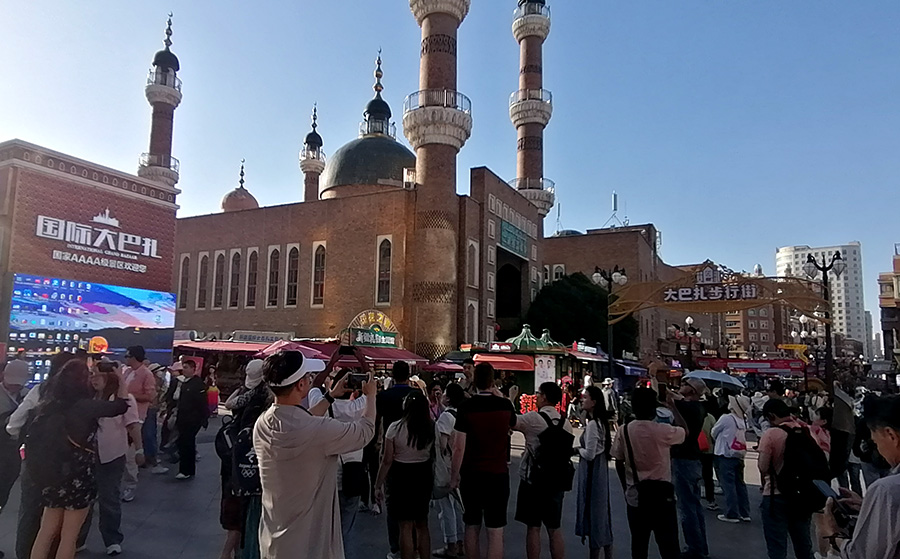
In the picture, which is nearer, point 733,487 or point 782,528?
point 782,528

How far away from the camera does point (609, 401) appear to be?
14.9m

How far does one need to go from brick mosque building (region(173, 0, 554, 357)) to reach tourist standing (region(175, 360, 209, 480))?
56.0ft

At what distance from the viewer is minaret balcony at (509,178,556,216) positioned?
3644cm

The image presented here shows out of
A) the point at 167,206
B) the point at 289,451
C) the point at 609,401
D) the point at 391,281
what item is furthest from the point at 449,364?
the point at 289,451

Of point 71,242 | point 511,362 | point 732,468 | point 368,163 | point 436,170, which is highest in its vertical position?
point 368,163

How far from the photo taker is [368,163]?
35219mm

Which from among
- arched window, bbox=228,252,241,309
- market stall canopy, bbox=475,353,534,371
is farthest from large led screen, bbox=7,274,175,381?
arched window, bbox=228,252,241,309

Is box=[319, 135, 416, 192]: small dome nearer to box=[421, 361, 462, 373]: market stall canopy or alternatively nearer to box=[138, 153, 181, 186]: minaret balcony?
box=[138, 153, 181, 186]: minaret balcony

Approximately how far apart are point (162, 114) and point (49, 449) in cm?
3338

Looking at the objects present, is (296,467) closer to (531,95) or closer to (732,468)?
(732,468)

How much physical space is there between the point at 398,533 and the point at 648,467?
2300mm

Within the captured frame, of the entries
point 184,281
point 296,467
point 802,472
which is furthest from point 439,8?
point 296,467

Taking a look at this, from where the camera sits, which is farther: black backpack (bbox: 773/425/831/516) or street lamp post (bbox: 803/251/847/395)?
street lamp post (bbox: 803/251/847/395)

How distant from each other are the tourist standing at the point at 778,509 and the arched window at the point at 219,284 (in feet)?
98.2
